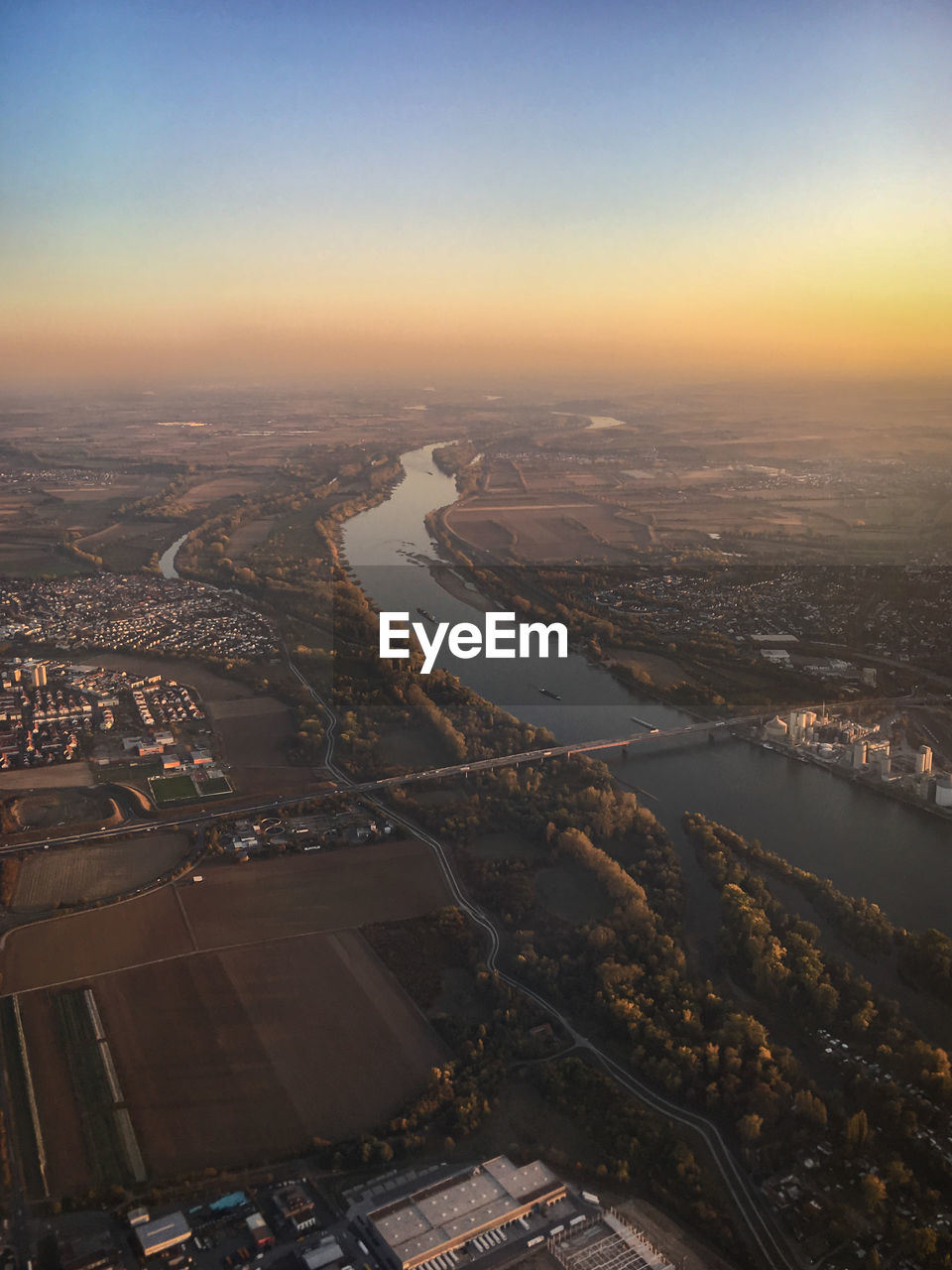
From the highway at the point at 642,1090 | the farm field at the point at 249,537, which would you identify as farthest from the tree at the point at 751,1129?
the farm field at the point at 249,537

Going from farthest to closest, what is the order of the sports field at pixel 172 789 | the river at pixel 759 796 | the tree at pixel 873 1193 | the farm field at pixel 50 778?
the farm field at pixel 50 778 → the sports field at pixel 172 789 → the river at pixel 759 796 → the tree at pixel 873 1193

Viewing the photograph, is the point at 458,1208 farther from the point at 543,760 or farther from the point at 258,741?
the point at 258,741

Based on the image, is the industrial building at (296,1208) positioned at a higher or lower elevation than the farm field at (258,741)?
lower

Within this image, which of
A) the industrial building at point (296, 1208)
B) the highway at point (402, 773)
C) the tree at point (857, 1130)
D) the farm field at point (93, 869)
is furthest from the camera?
the highway at point (402, 773)

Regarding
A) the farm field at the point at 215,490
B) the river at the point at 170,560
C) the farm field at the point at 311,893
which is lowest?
the farm field at the point at 311,893

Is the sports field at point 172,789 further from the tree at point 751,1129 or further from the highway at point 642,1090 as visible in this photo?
the tree at point 751,1129

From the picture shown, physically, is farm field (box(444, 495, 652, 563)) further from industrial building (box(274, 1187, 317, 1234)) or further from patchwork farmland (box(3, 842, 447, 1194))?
industrial building (box(274, 1187, 317, 1234))

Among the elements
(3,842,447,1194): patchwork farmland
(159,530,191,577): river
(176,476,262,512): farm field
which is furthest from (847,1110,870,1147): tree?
(176,476,262,512): farm field

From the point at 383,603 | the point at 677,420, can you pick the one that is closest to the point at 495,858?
the point at 383,603

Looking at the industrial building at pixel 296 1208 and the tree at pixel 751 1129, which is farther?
the tree at pixel 751 1129
